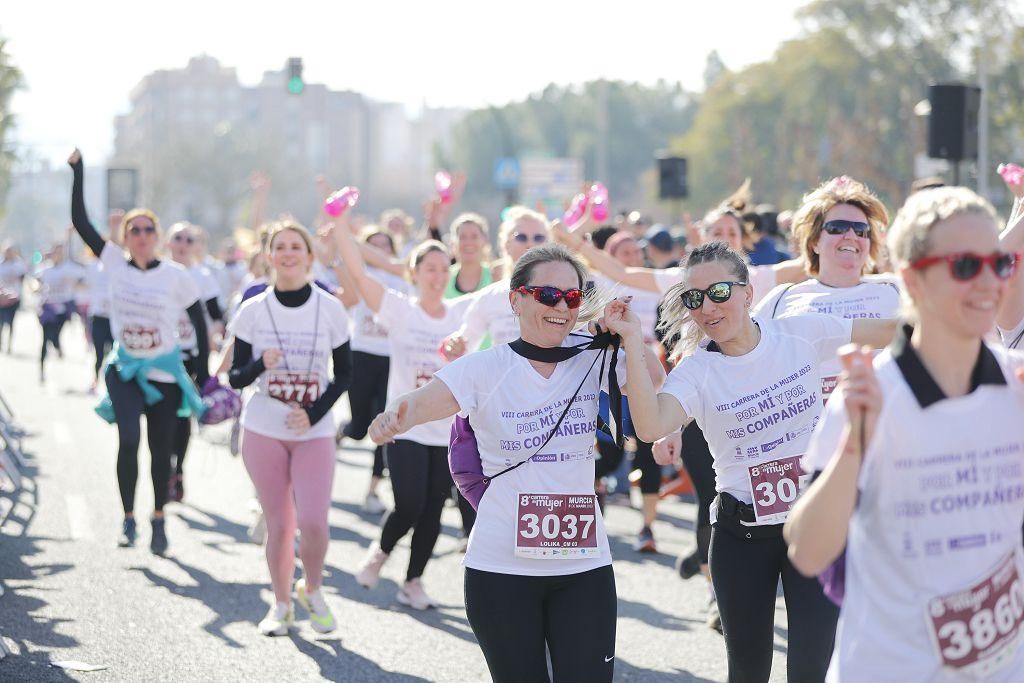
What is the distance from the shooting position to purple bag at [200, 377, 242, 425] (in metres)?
9.52

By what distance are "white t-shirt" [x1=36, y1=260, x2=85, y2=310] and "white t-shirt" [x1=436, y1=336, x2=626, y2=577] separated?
66.8 ft

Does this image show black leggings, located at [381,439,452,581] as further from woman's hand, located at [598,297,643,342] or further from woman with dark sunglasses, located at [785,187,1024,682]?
woman with dark sunglasses, located at [785,187,1024,682]

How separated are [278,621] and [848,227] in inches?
141

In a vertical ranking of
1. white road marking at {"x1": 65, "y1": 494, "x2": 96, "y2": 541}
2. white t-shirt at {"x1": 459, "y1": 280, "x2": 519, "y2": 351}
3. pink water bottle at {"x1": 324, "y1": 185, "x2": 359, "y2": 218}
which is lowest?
white road marking at {"x1": 65, "y1": 494, "x2": 96, "y2": 541}

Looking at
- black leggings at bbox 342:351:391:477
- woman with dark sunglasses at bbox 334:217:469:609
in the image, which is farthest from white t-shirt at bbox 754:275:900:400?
black leggings at bbox 342:351:391:477

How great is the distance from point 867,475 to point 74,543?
800cm

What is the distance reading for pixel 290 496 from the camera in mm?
7789

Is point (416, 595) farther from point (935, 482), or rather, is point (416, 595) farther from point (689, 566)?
point (935, 482)

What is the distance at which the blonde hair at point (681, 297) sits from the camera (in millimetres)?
4980

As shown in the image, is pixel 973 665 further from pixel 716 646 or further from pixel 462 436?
pixel 716 646

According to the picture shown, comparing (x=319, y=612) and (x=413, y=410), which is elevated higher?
(x=413, y=410)

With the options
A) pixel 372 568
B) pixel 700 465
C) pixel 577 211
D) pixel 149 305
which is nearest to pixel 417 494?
pixel 372 568

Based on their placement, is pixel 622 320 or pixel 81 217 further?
pixel 81 217

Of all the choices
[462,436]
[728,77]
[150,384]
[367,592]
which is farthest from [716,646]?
[728,77]
